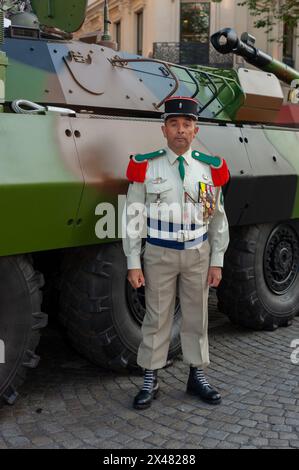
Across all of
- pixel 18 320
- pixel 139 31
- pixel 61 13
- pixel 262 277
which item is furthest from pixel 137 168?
pixel 139 31

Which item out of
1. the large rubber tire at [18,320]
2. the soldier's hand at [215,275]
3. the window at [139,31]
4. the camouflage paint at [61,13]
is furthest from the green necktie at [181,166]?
the window at [139,31]

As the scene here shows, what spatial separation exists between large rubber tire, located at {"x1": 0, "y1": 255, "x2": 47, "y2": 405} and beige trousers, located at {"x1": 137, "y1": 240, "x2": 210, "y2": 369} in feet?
2.10

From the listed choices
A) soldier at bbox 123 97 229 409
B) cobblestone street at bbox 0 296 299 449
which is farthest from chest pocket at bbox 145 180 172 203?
cobblestone street at bbox 0 296 299 449

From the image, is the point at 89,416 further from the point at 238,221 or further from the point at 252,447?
the point at 238,221

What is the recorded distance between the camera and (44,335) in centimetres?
552

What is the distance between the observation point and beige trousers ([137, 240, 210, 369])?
12.5 feet

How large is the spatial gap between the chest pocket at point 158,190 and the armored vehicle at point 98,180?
192mm

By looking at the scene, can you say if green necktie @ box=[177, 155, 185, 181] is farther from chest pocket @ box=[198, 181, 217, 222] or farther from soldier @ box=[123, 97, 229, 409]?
chest pocket @ box=[198, 181, 217, 222]

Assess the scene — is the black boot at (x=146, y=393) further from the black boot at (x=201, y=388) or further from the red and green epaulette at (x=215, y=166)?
the red and green epaulette at (x=215, y=166)

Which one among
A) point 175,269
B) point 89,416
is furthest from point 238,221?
point 89,416

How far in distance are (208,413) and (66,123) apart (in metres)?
1.84

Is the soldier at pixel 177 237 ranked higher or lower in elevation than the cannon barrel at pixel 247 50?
lower

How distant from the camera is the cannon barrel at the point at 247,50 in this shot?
6.02 meters

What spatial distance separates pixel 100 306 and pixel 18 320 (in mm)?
572
